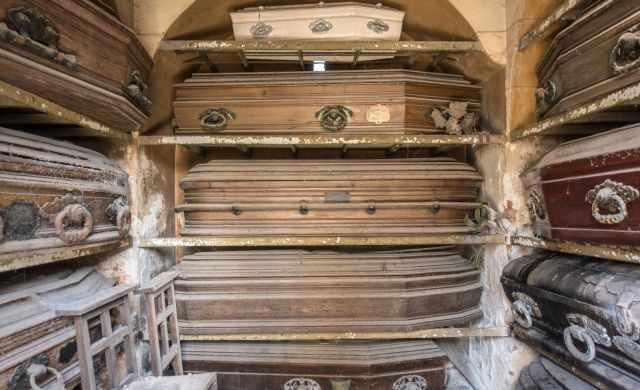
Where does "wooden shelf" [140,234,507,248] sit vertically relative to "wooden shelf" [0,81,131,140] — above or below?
below

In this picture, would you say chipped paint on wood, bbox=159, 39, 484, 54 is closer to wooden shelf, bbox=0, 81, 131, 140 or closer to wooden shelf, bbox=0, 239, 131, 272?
wooden shelf, bbox=0, 81, 131, 140

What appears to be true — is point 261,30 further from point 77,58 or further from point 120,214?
point 120,214

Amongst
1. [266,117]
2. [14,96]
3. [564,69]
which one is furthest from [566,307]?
[14,96]

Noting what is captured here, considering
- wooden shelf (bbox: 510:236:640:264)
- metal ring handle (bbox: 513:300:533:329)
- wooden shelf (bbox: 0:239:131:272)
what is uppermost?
wooden shelf (bbox: 0:239:131:272)

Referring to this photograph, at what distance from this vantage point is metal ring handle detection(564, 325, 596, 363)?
4.54 feet

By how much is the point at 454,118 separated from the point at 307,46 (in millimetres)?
1015

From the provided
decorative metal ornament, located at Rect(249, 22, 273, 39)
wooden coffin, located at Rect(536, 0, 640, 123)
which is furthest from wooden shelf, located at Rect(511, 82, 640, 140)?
decorative metal ornament, located at Rect(249, 22, 273, 39)

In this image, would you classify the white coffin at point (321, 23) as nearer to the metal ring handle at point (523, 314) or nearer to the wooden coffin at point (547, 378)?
the metal ring handle at point (523, 314)

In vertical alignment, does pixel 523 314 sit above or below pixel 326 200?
below

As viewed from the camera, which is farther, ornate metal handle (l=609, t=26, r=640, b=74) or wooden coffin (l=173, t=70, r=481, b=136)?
wooden coffin (l=173, t=70, r=481, b=136)

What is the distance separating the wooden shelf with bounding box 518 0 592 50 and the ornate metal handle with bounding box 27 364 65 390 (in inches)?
107

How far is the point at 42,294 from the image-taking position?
5.19ft

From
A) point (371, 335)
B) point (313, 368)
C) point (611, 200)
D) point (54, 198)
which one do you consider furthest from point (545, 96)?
point (54, 198)

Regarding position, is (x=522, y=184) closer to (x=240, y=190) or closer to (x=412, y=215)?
(x=412, y=215)
